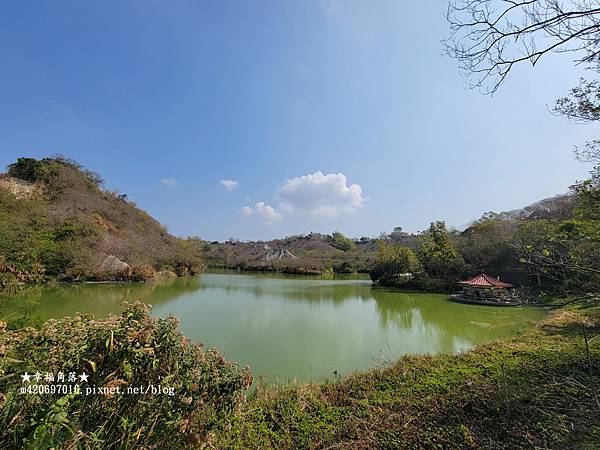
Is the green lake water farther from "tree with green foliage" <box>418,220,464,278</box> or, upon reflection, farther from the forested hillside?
"tree with green foliage" <box>418,220,464,278</box>

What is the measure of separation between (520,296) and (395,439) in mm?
1597

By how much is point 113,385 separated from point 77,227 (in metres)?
18.3

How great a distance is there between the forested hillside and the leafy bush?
7542 mm

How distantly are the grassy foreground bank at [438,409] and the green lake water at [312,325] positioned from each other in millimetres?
1077

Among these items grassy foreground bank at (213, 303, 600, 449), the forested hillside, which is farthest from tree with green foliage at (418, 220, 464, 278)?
the forested hillside

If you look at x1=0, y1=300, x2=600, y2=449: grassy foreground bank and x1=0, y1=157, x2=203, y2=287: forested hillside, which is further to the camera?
x1=0, y1=157, x2=203, y2=287: forested hillside

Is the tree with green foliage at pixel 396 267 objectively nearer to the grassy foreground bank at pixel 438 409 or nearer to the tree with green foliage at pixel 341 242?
the grassy foreground bank at pixel 438 409

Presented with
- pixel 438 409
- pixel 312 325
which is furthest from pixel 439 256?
pixel 438 409

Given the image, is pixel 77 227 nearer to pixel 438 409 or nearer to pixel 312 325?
pixel 312 325

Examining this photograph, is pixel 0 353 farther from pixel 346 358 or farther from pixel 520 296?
pixel 346 358

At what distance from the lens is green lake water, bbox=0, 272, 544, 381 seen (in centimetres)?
471

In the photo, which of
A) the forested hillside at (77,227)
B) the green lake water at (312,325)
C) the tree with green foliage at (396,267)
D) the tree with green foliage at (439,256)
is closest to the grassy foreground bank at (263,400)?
the green lake water at (312,325)

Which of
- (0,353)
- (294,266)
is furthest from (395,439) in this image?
(294,266)

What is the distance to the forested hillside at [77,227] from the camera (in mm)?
13461
